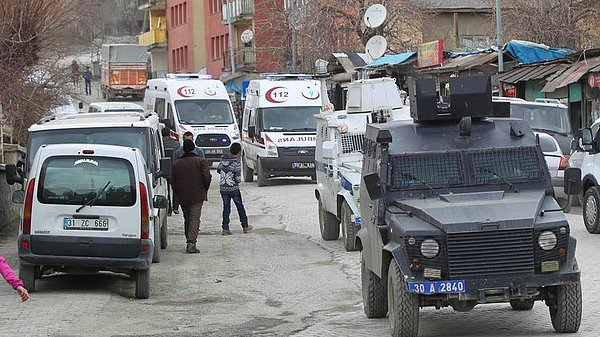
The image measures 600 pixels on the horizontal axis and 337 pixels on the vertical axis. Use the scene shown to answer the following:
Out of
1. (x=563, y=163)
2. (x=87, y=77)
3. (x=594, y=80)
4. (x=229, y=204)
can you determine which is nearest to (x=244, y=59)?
(x=87, y=77)

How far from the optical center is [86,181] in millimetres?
14359

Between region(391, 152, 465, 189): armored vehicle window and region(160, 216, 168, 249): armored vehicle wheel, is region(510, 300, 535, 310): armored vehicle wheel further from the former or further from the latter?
region(160, 216, 168, 249): armored vehicle wheel

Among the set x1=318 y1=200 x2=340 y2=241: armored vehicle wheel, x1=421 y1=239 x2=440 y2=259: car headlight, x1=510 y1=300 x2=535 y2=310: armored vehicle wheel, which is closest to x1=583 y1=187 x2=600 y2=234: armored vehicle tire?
x1=318 y1=200 x2=340 y2=241: armored vehicle wheel

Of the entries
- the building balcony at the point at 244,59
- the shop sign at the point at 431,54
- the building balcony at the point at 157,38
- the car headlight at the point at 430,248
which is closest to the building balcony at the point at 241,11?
the building balcony at the point at 244,59

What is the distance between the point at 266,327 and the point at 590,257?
597 cm

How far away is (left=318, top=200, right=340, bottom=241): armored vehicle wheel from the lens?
20.4m

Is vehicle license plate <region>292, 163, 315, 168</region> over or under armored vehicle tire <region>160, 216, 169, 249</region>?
over

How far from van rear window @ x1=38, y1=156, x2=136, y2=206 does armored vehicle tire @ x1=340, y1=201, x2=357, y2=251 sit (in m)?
4.81

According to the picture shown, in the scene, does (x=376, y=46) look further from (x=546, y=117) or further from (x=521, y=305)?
(x=521, y=305)

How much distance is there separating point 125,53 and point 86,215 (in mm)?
68554

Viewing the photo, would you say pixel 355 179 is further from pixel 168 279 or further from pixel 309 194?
pixel 309 194

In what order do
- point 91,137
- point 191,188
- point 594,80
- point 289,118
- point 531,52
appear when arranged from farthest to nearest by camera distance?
point 531,52
point 289,118
point 594,80
point 191,188
point 91,137

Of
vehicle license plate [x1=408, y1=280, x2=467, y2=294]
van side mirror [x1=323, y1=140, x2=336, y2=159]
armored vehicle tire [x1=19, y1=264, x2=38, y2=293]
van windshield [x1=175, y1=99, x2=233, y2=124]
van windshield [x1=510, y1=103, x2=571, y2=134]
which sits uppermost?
van windshield [x1=175, y1=99, x2=233, y2=124]

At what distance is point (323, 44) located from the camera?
5247 cm
